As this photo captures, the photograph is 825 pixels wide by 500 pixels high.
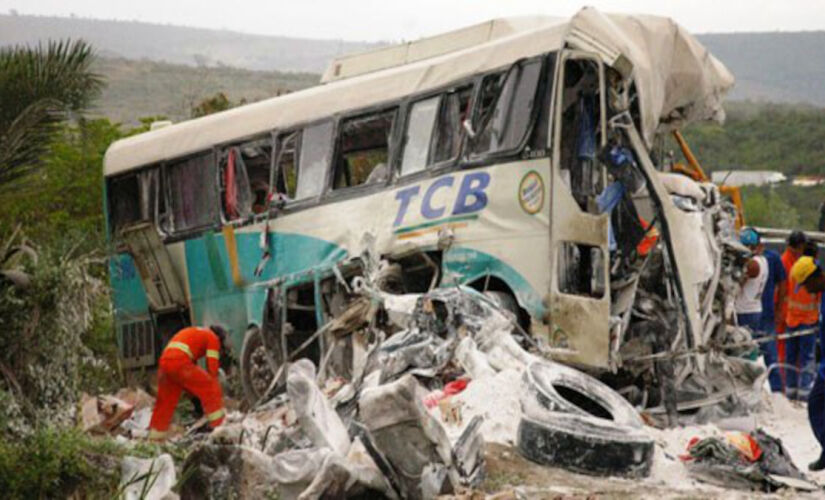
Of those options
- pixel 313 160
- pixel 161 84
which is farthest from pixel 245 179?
pixel 161 84

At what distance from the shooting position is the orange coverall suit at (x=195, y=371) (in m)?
12.5

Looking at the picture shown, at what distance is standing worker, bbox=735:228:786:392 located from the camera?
14422 mm

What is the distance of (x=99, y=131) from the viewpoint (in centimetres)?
2317

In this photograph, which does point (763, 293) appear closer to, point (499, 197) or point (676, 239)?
point (676, 239)

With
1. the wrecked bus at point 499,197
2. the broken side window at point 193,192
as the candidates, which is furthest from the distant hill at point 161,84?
the wrecked bus at point 499,197

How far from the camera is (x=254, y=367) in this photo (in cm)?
1501

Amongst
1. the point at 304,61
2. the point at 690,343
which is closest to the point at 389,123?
the point at 690,343

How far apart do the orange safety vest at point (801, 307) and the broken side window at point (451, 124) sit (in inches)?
154

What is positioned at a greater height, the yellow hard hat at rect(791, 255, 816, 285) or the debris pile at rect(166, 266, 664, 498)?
the yellow hard hat at rect(791, 255, 816, 285)

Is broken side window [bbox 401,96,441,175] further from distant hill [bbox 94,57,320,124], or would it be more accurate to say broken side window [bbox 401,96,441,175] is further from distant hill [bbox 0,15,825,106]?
distant hill [bbox 0,15,825,106]

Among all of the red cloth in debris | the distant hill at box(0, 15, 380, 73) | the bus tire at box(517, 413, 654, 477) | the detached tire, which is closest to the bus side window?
the red cloth in debris

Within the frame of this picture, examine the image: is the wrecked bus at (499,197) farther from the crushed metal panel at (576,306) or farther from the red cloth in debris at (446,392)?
the red cloth in debris at (446,392)

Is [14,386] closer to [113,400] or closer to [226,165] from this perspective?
[113,400]

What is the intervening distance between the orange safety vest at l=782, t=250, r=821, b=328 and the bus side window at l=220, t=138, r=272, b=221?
17.5 feet
